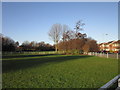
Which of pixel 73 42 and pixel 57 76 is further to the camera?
A: pixel 73 42

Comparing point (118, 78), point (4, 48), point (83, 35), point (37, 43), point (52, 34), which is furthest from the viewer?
point (37, 43)

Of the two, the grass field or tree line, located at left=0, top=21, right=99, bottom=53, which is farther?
tree line, located at left=0, top=21, right=99, bottom=53

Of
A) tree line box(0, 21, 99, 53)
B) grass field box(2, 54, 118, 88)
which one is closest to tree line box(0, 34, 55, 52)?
tree line box(0, 21, 99, 53)

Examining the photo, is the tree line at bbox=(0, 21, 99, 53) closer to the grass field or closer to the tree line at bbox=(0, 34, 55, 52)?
the tree line at bbox=(0, 34, 55, 52)

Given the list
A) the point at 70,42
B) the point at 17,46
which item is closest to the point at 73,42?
the point at 70,42

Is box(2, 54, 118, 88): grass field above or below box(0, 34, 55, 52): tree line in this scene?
below

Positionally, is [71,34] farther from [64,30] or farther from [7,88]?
[7,88]

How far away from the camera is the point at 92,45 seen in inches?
1720

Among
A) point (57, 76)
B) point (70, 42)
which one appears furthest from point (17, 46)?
point (57, 76)

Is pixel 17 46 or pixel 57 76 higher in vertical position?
pixel 17 46

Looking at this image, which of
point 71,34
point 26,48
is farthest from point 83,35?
point 26,48

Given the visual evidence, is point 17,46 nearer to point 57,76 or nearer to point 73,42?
point 73,42

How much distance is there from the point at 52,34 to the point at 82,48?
14358mm

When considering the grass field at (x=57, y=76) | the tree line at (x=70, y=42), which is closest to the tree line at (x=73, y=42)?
the tree line at (x=70, y=42)
